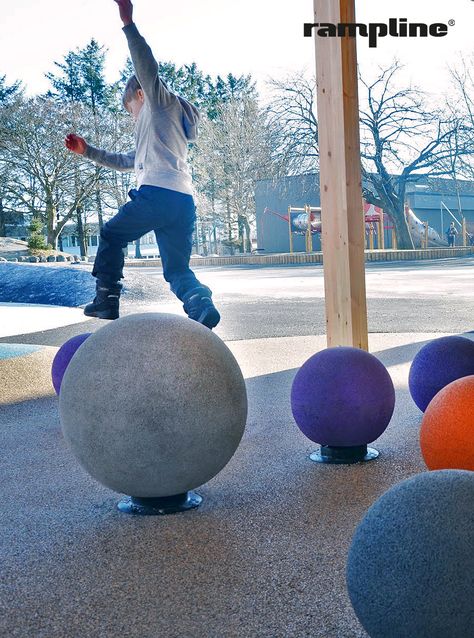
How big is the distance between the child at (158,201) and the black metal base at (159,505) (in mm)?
2323

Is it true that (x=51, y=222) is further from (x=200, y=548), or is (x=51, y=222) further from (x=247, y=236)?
(x=200, y=548)

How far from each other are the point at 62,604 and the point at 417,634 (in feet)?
3.75

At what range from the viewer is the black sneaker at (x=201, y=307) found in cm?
549

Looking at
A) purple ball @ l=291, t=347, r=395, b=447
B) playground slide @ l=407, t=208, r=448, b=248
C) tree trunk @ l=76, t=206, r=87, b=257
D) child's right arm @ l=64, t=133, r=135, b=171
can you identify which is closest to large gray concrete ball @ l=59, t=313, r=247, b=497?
purple ball @ l=291, t=347, r=395, b=447

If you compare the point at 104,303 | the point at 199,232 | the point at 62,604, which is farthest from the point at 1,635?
the point at 199,232

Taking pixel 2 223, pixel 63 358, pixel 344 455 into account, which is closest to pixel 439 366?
pixel 344 455

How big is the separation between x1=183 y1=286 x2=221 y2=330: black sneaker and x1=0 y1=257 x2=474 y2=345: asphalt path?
9.66 feet

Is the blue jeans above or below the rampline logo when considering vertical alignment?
below

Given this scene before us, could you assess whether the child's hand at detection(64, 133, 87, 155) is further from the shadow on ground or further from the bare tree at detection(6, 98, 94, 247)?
the bare tree at detection(6, 98, 94, 247)

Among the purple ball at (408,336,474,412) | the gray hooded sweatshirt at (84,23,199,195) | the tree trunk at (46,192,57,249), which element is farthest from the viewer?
the tree trunk at (46,192,57,249)

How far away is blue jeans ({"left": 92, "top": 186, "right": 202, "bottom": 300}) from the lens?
17.4 ft

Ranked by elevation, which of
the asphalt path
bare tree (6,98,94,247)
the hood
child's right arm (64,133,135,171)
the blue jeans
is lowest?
the asphalt path

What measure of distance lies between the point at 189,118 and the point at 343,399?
2.70 m

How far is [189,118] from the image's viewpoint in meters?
5.49
